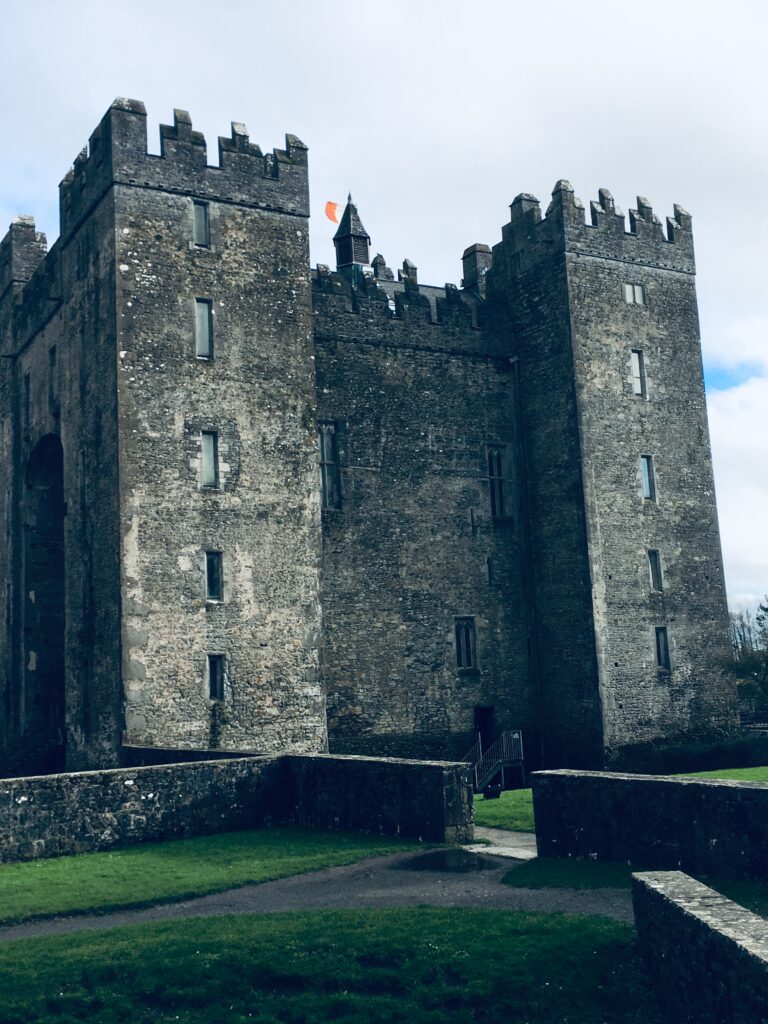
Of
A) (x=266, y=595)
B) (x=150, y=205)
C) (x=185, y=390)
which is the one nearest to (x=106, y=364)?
(x=185, y=390)

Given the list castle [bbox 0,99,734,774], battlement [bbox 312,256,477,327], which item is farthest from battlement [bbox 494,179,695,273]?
battlement [bbox 312,256,477,327]

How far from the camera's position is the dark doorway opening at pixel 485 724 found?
95.3 feet

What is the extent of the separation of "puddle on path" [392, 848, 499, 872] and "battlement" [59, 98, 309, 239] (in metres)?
16.8

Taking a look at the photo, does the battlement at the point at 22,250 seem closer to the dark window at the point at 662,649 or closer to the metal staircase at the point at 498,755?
the metal staircase at the point at 498,755

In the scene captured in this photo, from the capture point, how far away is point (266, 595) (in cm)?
2452

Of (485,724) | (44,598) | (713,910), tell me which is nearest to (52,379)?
(44,598)

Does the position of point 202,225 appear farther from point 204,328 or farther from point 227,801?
point 227,801

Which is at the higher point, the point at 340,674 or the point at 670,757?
the point at 340,674

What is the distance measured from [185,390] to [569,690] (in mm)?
12345

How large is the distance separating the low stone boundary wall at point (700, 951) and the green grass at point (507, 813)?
7627 mm

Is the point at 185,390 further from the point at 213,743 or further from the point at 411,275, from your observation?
the point at 411,275

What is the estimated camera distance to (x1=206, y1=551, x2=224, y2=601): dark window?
24.0 meters

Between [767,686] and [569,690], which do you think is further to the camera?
[767,686]

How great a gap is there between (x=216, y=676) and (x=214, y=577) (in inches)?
84.5
